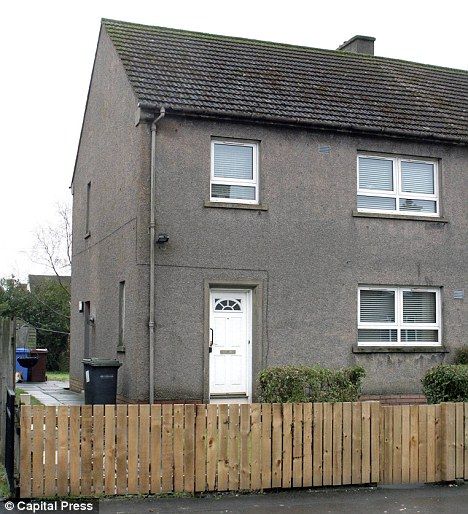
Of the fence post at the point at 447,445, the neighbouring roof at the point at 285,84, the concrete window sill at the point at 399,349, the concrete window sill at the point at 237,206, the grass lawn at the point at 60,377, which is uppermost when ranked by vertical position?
the neighbouring roof at the point at 285,84

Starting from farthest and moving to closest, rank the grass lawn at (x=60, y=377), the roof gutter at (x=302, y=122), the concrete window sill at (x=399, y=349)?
1. the grass lawn at (x=60, y=377)
2. the concrete window sill at (x=399, y=349)
3. the roof gutter at (x=302, y=122)

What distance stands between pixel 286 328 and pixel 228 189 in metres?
3.04

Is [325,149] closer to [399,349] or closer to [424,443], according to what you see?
[399,349]

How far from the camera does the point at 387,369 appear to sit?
17.1m

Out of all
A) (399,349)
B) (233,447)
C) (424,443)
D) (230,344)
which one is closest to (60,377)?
(230,344)

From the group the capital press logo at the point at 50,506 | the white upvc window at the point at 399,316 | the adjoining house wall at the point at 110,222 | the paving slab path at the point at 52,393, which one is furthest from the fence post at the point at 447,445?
the paving slab path at the point at 52,393

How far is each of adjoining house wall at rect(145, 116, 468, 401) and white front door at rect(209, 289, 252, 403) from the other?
0.36 m

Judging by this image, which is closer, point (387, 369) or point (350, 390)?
point (350, 390)

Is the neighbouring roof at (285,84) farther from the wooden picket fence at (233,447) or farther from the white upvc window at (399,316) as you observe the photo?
the wooden picket fence at (233,447)

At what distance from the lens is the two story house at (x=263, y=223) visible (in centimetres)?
1572

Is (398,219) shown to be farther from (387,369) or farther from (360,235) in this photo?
(387,369)

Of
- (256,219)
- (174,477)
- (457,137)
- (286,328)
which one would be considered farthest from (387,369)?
(174,477)

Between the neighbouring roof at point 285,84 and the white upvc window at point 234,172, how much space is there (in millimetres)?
696

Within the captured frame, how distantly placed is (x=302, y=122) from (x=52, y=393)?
31.6ft
